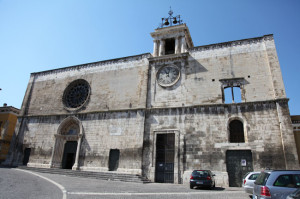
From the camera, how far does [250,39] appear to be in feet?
55.5

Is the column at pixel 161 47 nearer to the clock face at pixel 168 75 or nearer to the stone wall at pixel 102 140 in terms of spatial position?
the clock face at pixel 168 75

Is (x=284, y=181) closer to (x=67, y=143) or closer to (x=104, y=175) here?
(x=104, y=175)

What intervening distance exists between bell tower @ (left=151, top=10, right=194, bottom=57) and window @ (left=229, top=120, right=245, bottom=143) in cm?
795

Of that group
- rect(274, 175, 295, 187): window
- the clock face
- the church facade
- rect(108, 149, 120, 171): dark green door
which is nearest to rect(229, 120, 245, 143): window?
the church facade

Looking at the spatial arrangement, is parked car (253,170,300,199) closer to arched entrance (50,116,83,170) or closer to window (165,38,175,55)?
window (165,38,175,55)

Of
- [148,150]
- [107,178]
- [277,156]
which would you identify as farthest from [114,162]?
[277,156]

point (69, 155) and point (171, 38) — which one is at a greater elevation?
point (171, 38)

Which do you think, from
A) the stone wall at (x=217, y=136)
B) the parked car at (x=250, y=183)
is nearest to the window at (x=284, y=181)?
the parked car at (x=250, y=183)

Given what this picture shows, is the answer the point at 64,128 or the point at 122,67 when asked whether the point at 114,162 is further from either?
the point at 122,67

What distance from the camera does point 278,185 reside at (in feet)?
17.9

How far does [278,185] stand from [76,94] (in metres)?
20.7

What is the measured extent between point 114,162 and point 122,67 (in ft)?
30.7

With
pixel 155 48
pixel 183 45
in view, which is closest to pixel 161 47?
pixel 155 48

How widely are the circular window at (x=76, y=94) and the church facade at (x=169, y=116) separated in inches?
4.6
